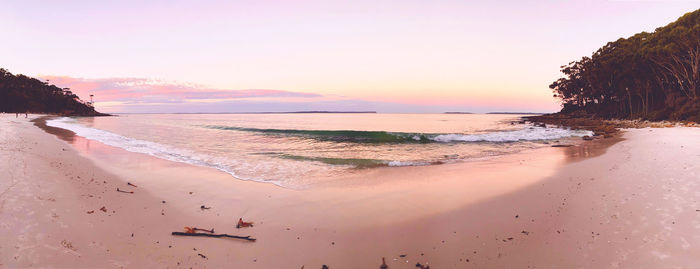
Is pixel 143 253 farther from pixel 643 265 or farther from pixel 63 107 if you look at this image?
pixel 63 107

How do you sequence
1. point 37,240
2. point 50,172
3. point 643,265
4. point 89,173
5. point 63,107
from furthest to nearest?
point 63,107, point 89,173, point 50,172, point 37,240, point 643,265

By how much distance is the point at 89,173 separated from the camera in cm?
909

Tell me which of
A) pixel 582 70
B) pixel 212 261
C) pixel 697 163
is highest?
pixel 582 70

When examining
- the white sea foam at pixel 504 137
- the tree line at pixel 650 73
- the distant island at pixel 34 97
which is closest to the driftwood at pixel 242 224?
the white sea foam at pixel 504 137

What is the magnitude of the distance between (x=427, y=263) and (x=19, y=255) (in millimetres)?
4973

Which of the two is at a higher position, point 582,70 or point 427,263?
point 582,70

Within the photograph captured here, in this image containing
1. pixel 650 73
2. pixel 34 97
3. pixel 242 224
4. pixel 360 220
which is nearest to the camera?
pixel 242 224

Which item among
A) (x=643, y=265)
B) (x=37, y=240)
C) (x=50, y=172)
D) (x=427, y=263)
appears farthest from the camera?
(x=50, y=172)

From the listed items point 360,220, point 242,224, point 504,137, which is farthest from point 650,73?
point 242,224

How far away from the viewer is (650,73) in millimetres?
44188

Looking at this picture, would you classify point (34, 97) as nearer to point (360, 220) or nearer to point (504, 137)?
point (504, 137)

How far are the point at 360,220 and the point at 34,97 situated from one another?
14974cm

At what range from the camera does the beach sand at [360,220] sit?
12.8 feet

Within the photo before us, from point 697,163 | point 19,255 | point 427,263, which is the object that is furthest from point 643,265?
point 697,163
